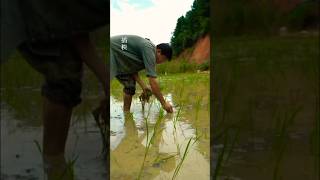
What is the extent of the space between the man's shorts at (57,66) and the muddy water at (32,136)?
0.08 feet

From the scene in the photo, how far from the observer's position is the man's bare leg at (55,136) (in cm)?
82

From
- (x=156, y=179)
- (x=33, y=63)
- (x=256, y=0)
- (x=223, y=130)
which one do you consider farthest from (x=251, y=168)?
(x=156, y=179)

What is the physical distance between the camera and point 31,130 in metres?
0.83

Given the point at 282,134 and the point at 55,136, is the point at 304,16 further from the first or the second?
the point at 55,136

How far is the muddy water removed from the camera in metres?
0.82

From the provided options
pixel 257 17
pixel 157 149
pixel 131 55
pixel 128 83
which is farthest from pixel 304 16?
→ pixel 128 83

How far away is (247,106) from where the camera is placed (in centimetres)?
81

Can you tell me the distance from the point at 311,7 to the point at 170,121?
2.85 m

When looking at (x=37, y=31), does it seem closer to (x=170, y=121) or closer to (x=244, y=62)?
(x=244, y=62)

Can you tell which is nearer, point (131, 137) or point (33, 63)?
point (33, 63)

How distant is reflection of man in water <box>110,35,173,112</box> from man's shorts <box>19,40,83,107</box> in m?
2.72

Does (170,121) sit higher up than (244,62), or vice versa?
(244,62)

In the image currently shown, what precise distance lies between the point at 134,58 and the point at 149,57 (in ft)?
0.70

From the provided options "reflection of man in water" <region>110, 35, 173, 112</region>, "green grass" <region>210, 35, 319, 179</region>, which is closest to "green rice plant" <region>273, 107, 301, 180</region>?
"green grass" <region>210, 35, 319, 179</region>
